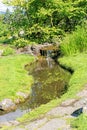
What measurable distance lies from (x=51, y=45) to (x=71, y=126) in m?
19.3

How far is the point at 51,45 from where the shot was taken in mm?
28719

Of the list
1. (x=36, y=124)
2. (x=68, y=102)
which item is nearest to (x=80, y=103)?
(x=68, y=102)

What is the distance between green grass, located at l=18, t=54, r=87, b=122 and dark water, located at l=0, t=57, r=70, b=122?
0.59 meters

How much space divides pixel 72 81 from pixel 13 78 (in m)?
3.33

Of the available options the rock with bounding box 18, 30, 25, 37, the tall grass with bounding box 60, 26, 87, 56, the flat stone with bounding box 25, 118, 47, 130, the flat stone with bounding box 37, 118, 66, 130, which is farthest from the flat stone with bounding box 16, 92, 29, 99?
the rock with bounding box 18, 30, 25, 37

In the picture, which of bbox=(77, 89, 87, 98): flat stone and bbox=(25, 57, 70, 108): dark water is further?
bbox=(25, 57, 70, 108): dark water

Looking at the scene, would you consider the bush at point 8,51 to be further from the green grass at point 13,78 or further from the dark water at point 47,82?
the dark water at point 47,82

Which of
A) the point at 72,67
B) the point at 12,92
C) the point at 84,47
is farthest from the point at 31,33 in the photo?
the point at 12,92

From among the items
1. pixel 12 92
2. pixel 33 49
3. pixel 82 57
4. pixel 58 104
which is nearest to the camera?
pixel 58 104

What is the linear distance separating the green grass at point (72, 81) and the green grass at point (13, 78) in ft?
7.71

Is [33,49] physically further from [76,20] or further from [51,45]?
[76,20]

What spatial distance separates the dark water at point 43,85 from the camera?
540 inches

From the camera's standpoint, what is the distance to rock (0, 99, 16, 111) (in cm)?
1368

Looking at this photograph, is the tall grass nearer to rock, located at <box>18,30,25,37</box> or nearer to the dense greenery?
the dense greenery
